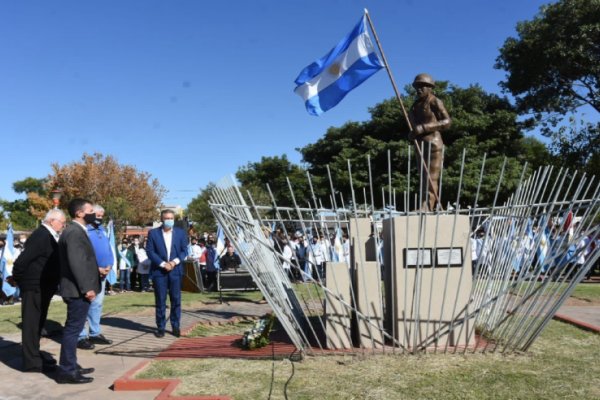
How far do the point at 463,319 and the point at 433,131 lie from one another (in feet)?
8.50

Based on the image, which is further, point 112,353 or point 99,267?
point 99,267

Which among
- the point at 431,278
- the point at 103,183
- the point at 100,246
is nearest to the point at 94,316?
the point at 100,246

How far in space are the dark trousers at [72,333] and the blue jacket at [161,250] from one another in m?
2.04

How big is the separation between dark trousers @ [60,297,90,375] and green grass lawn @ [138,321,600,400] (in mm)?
741

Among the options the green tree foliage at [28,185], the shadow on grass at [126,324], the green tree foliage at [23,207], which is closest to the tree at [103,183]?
the green tree foliage at [23,207]

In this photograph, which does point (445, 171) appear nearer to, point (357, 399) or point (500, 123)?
point (500, 123)

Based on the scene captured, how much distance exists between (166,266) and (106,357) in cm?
151

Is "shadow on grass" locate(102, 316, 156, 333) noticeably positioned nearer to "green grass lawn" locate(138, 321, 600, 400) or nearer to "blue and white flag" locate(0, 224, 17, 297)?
"green grass lawn" locate(138, 321, 600, 400)

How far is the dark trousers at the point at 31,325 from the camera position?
5.93 meters

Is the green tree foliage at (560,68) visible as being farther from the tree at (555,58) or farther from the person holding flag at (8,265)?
the person holding flag at (8,265)

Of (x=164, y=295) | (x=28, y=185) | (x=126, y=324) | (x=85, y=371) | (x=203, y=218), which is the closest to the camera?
(x=85, y=371)

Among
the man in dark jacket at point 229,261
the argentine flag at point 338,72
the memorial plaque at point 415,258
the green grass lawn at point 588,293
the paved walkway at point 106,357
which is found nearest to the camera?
the paved walkway at point 106,357

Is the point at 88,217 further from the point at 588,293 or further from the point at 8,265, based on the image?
the point at 588,293

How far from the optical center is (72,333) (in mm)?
5500
